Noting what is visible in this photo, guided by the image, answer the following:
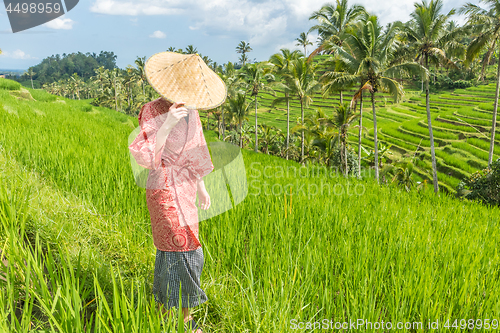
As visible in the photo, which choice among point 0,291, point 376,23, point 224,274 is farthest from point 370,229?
point 376,23

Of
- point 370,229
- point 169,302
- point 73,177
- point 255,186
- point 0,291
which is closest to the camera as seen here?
point 0,291

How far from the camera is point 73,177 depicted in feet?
8.59

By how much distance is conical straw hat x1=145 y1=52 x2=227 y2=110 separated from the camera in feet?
4.31

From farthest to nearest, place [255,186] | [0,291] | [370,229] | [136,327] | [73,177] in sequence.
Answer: [255,186], [73,177], [370,229], [0,291], [136,327]

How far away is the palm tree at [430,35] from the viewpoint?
15000 mm

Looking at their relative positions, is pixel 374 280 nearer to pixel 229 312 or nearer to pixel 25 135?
pixel 229 312

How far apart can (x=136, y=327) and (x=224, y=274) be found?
0.82 meters

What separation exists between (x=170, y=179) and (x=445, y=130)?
32.8m

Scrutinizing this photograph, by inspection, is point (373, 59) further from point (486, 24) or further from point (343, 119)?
point (486, 24)

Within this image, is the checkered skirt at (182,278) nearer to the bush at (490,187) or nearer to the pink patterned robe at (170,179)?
the pink patterned robe at (170,179)

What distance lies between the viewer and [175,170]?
1.40m

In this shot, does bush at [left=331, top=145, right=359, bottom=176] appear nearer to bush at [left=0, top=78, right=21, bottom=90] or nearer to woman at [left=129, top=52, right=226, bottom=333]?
woman at [left=129, top=52, right=226, bottom=333]

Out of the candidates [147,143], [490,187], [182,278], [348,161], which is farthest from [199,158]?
[348,161]

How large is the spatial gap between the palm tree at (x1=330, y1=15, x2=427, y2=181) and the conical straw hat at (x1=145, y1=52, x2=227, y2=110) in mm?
15660
